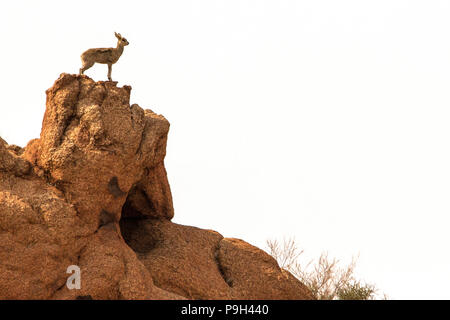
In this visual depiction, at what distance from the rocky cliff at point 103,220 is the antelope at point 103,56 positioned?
1.67 ft

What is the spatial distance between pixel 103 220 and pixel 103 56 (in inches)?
137

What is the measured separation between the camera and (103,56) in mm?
12422

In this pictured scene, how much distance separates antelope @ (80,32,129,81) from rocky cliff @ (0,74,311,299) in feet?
1.67

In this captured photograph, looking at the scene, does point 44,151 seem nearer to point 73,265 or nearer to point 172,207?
point 73,265

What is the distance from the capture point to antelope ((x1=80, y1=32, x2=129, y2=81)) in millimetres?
12266

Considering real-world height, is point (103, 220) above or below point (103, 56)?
below

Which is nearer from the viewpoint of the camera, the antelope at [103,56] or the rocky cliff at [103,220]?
the rocky cliff at [103,220]

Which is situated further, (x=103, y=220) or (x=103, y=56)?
(x=103, y=56)

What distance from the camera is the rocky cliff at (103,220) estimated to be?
10.5 metres

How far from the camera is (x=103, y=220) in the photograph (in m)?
11.6

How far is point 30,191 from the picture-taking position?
36.4ft
